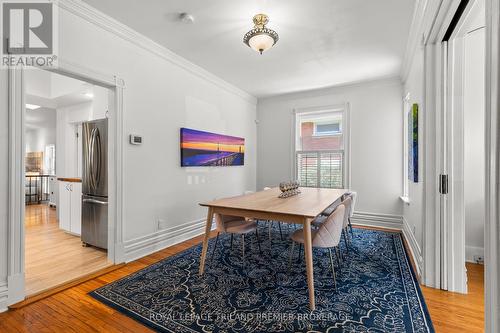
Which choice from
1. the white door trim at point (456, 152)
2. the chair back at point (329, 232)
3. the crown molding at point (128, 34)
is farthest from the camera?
the crown molding at point (128, 34)

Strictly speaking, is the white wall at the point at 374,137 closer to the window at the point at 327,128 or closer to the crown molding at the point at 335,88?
the crown molding at the point at 335,88

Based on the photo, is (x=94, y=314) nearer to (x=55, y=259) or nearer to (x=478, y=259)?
(x=55, y=259)

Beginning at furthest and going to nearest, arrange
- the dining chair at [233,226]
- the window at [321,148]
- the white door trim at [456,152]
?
the window at [321,148]
the dining chair at [233,226]
the white door trim at [456,152]

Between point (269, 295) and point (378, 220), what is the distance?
3.24 meters

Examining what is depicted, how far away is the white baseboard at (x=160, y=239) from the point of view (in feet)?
9.79

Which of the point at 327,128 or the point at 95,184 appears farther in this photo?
the point at 327,128

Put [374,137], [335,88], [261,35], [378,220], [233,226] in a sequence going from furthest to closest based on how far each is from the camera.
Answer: [335,88] → [374,137] → [378,220] → [233,226] → [261,35]

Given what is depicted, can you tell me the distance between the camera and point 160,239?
11.1ft

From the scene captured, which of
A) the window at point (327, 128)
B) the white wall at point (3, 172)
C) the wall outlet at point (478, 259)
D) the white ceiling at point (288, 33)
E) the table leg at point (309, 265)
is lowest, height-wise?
the wall outlet at point (478, 259)

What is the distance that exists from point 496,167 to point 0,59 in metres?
3.29

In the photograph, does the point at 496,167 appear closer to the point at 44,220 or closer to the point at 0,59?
the point at 0,59

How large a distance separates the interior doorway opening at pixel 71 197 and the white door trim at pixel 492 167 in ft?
9.98

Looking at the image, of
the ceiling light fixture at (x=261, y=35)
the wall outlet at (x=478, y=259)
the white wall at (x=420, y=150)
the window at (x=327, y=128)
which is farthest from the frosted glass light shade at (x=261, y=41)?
the wall outlet at (x=478, y=259)

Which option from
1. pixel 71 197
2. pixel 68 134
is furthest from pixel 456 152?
pixel 68 134
